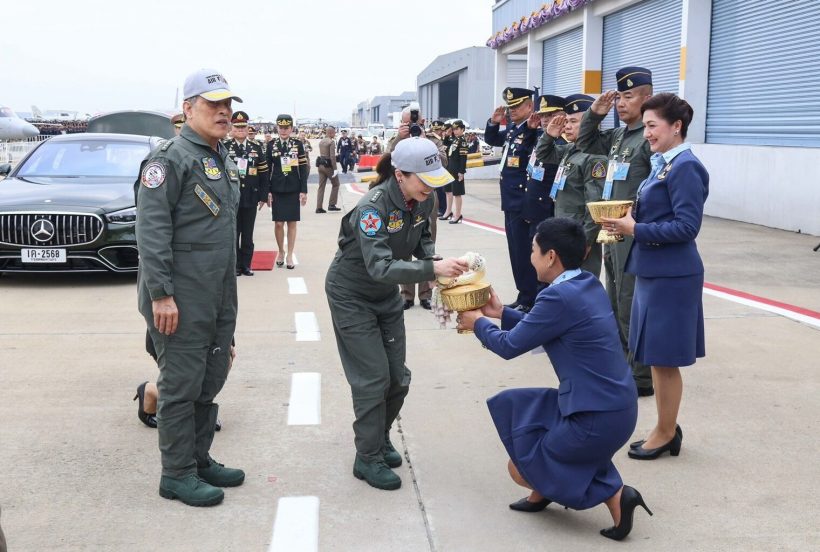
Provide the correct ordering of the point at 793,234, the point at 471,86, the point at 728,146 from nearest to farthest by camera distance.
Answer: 1. the point at 793,234
2. the point at 728,146
3. the point at 471,86

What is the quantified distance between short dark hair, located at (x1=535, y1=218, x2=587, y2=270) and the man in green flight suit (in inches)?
57.2

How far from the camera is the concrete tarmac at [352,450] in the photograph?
12.3 ft

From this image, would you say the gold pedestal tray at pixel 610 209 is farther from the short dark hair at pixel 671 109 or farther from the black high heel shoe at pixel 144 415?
the black high heel shoe at pixel 144 415

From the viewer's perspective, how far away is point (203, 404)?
13.9 feet

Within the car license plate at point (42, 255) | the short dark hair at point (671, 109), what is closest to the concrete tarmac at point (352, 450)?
the car license plate at point (42, 255)

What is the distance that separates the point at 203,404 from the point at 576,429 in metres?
1.76

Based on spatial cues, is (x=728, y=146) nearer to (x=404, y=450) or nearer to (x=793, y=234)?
(x=793, y=234)

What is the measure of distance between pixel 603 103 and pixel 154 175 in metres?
3.63

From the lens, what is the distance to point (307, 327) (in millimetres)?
7652

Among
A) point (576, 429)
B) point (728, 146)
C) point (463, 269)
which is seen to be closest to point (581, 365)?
point (576, 429)

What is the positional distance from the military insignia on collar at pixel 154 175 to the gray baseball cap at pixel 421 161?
3.40 ft

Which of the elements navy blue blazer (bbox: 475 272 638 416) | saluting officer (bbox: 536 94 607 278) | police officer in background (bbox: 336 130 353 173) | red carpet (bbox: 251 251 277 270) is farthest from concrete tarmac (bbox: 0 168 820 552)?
police officer in background (bbox: 336 130 353 173)

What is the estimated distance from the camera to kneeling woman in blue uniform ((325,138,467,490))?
401 centimetres

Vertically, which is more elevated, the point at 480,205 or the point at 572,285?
the point at 572,285
